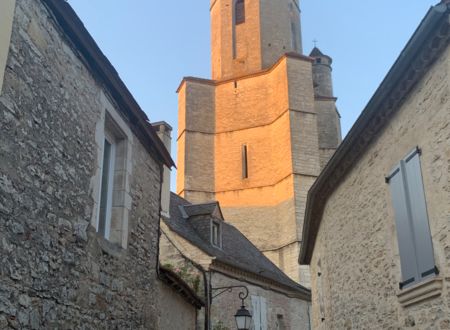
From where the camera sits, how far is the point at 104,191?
21.1 ft

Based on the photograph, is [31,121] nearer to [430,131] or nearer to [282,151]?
[430,131]

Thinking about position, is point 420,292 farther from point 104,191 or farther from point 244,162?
point 244,162

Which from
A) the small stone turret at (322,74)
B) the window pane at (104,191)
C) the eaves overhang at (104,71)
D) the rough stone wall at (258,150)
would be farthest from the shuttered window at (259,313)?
the small stone turret at (322,74)

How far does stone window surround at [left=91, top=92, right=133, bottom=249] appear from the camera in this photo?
20.2 feet

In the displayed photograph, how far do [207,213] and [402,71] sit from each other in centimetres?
1006

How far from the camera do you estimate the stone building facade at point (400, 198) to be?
5.21 metres

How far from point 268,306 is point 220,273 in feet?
8.78

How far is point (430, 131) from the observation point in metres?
5.50

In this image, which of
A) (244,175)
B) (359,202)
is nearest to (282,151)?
(244,175)

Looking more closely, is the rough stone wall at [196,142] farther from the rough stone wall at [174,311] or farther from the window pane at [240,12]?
the rough stone wall at [174,311]

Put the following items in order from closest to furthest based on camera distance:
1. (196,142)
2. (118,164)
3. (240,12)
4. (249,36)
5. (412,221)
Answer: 1. (412,221)
2. (118,164)
3. (196,142)
4. (249,36)
5. (240,12)

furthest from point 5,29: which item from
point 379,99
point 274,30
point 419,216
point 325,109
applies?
point 325,109

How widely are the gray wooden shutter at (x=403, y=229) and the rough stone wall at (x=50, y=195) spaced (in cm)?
330

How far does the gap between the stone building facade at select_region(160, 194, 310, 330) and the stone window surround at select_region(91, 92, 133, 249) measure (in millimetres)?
5062
